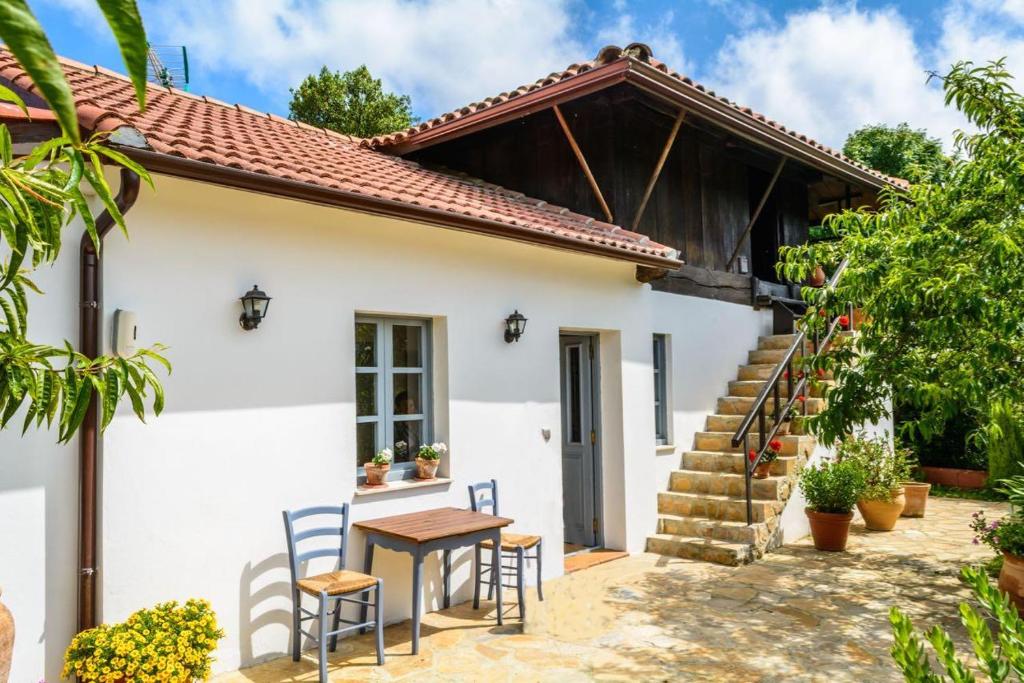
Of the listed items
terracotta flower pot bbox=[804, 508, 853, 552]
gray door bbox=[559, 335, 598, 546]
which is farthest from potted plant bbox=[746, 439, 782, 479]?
gray door bbox=[559, 335, 598, 546]

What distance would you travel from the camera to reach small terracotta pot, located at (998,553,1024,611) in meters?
5.39

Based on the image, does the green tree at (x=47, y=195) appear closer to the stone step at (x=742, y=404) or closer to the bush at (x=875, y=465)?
the stone step at (x=742, y=404)

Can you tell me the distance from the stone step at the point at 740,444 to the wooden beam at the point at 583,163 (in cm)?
297

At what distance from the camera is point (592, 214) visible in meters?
8.75

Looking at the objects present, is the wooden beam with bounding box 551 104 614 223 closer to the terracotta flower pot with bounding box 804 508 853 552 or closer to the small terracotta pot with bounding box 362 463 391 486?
the terracotta flower pot with bounding box 804 508 853 552

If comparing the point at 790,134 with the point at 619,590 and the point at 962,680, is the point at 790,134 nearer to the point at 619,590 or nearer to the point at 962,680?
the point at 619,590

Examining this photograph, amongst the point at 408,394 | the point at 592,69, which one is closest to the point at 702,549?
the point at 408,394

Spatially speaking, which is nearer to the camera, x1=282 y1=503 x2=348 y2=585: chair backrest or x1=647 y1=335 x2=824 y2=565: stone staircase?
x1=282 y1=503 x2=348 y2=585: chair backrest

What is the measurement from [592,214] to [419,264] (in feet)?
10.8

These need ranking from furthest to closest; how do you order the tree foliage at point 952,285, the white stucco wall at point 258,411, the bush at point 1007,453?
the bush at point 1007,453
the tree foliage at point 952,285
the white stucco wall at point 258,411

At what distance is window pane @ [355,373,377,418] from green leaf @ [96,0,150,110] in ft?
17.0

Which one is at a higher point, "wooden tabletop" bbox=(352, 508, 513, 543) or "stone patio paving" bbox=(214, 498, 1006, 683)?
"wooden tabletop" bbox=(352, 508, 513, 543)

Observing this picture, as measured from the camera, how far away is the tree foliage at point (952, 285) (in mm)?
4293

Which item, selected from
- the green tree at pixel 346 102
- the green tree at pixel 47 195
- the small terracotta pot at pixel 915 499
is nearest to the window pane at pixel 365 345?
the green tree at pixel 47 195
